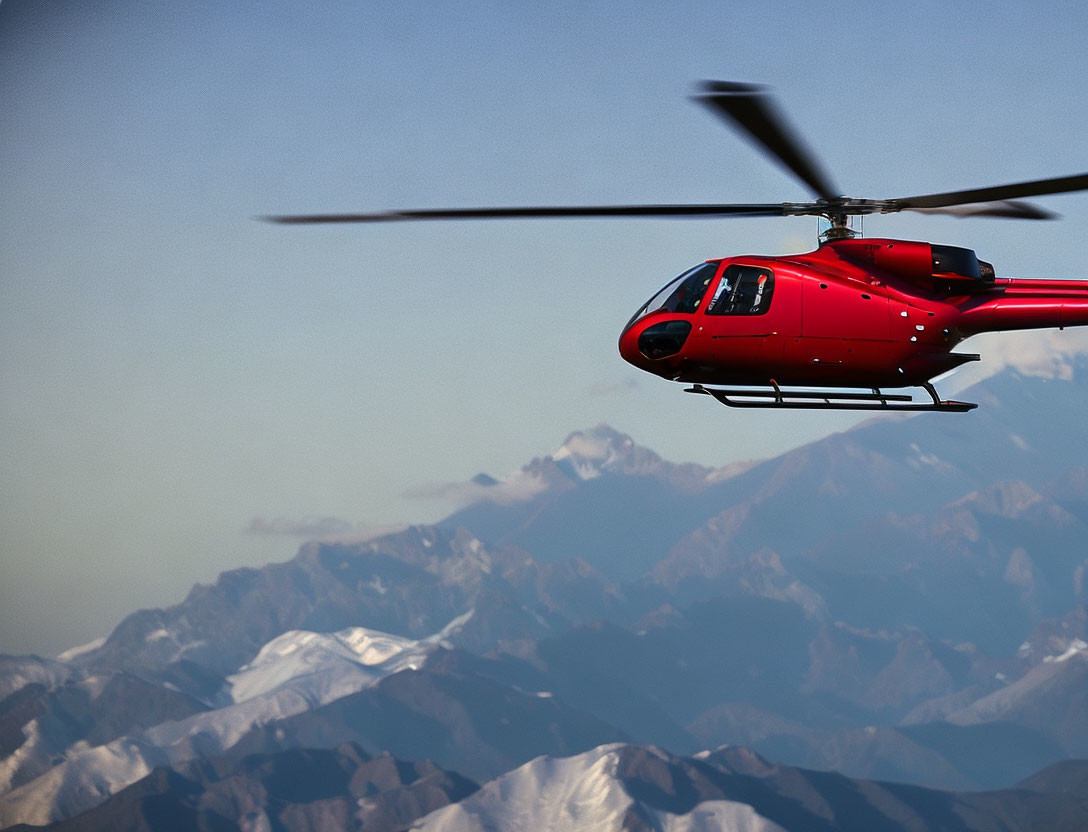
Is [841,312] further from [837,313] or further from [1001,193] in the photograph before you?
[1001,193]

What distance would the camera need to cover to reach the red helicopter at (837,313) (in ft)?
94.4

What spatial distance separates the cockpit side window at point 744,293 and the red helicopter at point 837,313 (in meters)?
0.02

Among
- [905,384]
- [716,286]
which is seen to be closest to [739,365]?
[716,286]

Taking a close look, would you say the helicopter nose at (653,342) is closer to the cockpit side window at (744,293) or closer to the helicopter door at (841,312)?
the cockpit side window at (744,293)

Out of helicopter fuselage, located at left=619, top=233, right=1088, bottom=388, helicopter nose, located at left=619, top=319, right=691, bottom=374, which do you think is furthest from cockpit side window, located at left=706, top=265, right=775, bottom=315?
helicopter nose, located at left=619, top=319, right=691, bottom=374

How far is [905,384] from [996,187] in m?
6.18

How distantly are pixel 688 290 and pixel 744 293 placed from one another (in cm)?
118

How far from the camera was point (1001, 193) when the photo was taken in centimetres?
2480

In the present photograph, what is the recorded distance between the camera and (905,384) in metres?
29.7

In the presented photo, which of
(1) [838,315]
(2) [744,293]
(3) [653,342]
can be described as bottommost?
(3) [653,342]

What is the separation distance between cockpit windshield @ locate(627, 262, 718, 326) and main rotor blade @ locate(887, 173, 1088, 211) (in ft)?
13.3

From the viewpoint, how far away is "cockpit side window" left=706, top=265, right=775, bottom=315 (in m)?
28.8

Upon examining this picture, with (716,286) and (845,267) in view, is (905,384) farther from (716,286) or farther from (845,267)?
(716,286)

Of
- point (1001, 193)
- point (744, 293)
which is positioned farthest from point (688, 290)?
point (1001, 193)
